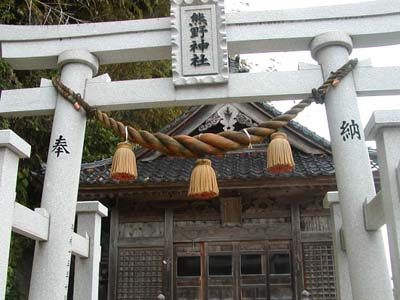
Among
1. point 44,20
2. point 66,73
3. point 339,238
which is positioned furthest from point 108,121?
point 44,20

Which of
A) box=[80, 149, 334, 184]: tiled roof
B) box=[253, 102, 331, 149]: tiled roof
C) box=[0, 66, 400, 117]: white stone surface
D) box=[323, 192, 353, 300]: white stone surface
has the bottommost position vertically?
box=[323, 192, 353, 300]: white stone surface

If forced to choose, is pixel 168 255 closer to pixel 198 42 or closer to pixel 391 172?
pixel 198 42

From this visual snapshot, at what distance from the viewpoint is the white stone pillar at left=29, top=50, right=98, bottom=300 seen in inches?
167

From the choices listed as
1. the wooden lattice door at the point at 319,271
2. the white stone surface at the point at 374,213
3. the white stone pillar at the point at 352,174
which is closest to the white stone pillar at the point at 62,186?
the white stone pillar at the point at 352,174

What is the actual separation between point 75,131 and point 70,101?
0.29 metres

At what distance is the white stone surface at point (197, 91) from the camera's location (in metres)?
4.55

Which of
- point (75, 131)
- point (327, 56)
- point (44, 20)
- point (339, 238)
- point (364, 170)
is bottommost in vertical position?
point (339, 238)

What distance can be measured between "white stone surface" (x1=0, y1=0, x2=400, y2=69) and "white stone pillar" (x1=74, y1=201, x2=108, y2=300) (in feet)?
5.41

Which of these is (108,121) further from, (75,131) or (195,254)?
(195,254)

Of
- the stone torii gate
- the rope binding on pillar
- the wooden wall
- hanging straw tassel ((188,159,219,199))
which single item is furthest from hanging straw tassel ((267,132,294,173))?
the wooden wall

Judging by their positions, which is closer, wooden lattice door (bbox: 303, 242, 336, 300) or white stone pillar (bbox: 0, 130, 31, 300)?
white stone pillar (bbox: 0, 130, 31, 300)

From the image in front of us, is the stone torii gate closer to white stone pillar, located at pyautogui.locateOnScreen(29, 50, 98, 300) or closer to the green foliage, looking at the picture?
white stone pillar, located at pyautogui.locateOnScreen(29, 50, 98, 300)

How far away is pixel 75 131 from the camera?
4684 mm

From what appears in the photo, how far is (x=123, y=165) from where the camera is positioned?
4.45m
